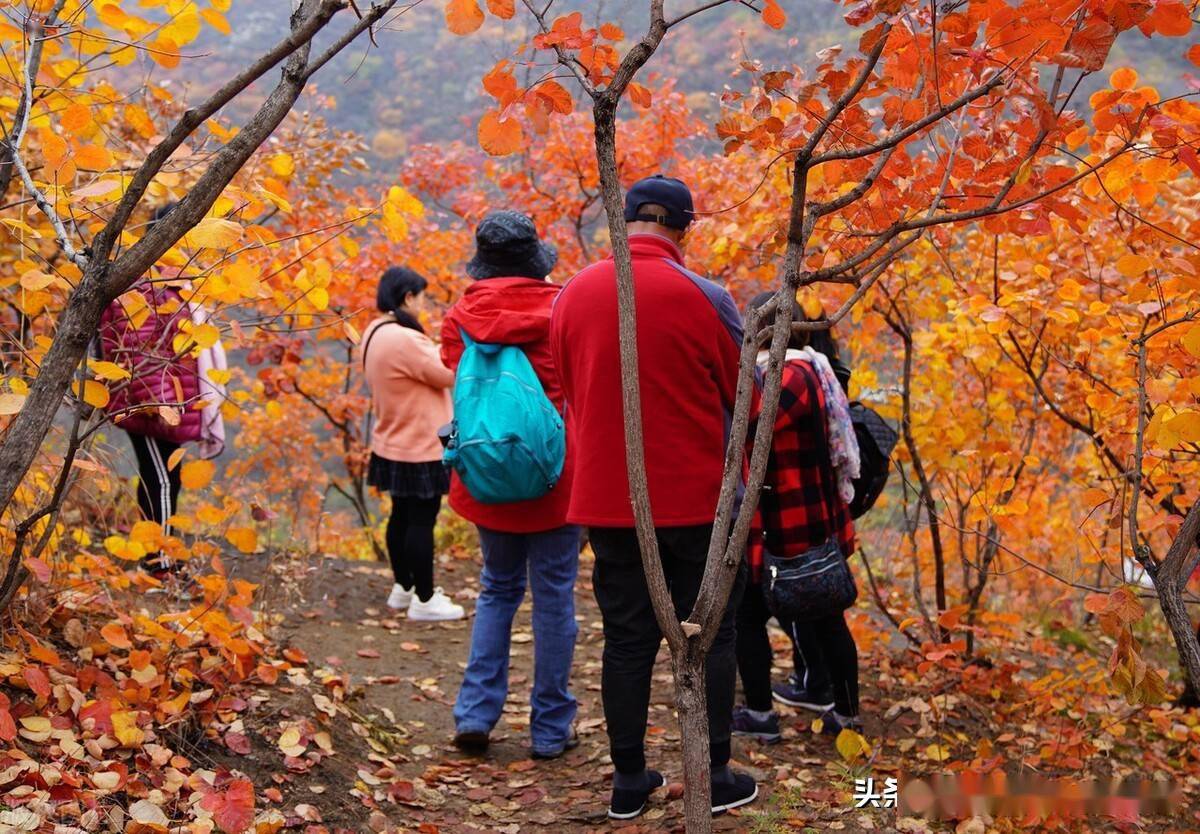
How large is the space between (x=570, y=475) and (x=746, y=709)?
4.15 ft

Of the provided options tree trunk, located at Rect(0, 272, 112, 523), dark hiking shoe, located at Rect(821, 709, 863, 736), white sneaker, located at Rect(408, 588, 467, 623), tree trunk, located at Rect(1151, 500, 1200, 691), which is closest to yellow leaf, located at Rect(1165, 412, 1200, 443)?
tree trunk, located at Rect(1151, 500, 1200, 691)

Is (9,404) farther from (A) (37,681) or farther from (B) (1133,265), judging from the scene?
(B) (1133,265)

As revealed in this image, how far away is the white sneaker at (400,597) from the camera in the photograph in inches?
232

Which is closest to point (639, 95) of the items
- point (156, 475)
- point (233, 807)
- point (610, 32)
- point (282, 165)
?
point (610, 32)

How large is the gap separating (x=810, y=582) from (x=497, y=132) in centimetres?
208

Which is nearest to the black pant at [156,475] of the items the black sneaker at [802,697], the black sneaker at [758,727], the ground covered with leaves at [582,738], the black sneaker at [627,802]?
the ground covered with leaves at [582,738]

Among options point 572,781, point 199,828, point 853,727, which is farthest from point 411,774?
point 853,727

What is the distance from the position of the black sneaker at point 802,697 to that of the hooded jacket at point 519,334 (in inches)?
55.3

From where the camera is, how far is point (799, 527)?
3531 mm

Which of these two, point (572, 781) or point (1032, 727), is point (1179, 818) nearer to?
point (1032, 727)

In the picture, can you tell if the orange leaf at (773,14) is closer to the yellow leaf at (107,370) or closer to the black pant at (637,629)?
the black pant at (637,629)

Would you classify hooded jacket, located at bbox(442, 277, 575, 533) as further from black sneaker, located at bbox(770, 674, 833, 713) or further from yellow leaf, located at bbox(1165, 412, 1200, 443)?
yellow leaf, located at bbox(1165, 412, 1200, 443)

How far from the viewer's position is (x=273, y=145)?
709 cm

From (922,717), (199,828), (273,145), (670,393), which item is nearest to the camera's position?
(199,828)
